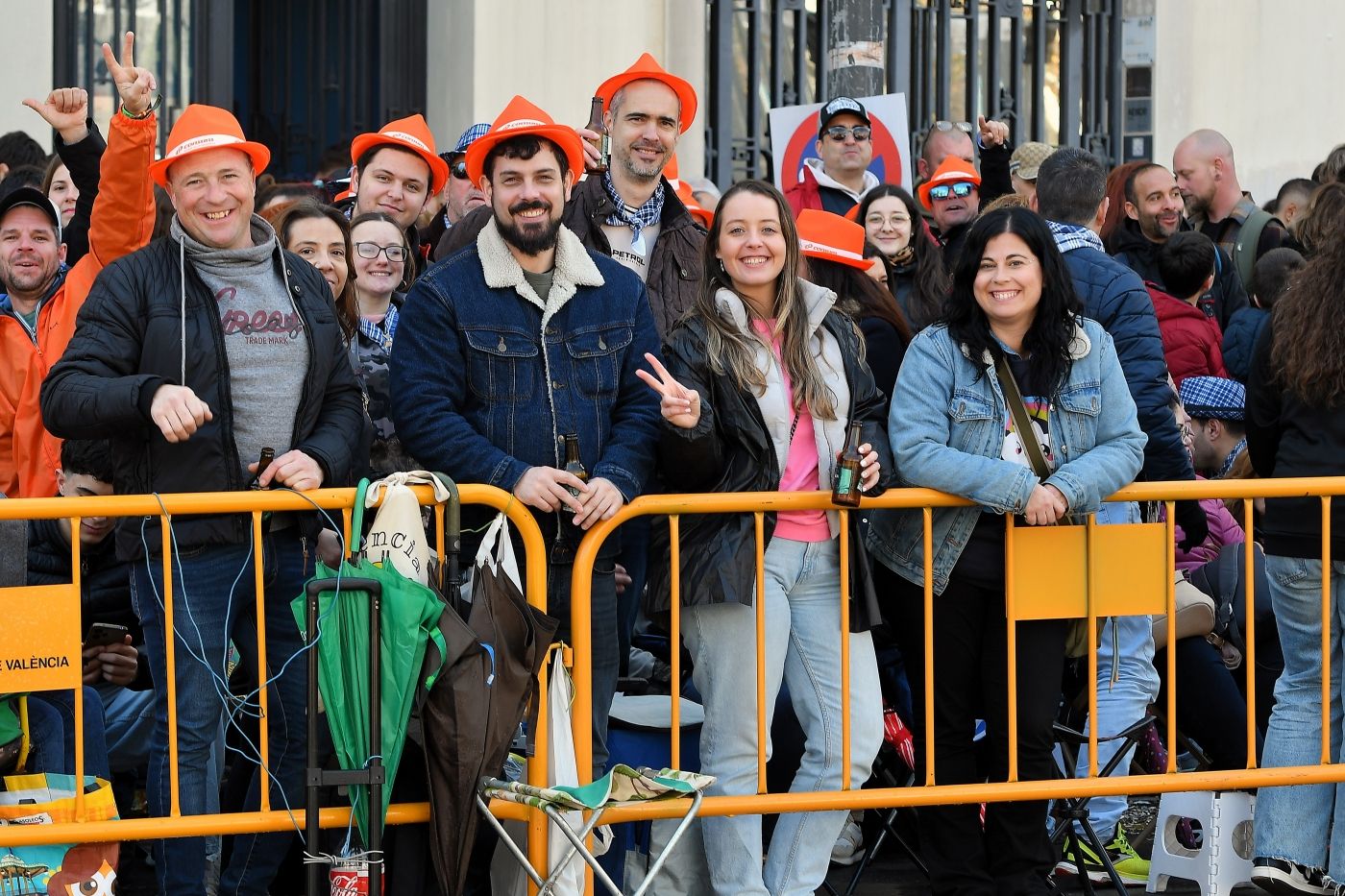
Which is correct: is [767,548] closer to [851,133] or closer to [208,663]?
[208,663]

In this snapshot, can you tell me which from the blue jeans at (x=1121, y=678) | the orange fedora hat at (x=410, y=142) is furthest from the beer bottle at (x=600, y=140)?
the blue jeans at (x=1121, y=678)

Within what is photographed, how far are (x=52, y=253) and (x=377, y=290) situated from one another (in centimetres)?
121

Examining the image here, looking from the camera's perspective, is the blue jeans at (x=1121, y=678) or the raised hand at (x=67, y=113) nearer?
the raised hand at (x=67, y=113)

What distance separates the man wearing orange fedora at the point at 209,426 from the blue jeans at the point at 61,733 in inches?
15.3

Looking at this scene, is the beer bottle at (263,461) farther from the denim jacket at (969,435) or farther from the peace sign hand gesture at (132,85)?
the denim jacket at (969,435)

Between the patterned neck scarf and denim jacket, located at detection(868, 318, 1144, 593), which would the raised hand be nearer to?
the patterned neck scarf

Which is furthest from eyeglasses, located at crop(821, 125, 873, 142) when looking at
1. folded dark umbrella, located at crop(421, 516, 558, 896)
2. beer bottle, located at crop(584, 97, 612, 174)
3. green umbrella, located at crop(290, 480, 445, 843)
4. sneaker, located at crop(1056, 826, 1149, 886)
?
green umbrella, located at crop(290, 480, 445, 843)

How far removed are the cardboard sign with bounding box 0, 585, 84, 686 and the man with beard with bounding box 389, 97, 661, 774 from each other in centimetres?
106

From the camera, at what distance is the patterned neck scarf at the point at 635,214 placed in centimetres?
643

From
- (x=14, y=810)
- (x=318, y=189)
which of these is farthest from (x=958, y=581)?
(x=318, y=189)

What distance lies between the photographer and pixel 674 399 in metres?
5.17

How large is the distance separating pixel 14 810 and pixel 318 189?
162 inches

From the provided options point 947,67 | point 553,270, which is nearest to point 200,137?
point 553,270

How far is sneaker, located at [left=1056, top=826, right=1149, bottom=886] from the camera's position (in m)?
6.35
